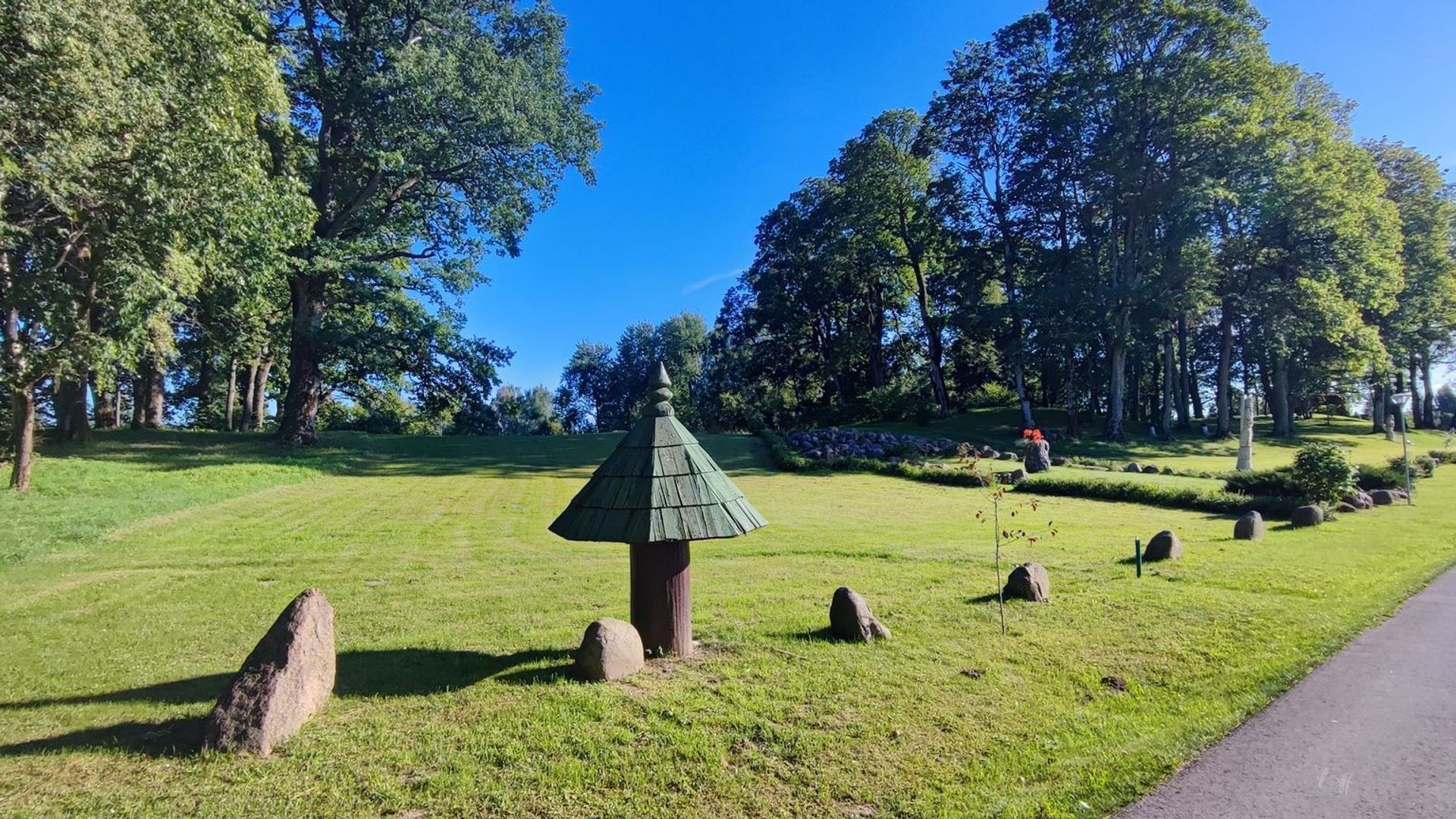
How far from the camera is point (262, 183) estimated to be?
14.8 meters

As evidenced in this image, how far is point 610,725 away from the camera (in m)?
4.70

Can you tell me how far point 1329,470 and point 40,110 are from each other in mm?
25176

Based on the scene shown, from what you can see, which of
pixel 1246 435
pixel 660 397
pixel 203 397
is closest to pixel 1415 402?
pixel 1246 435

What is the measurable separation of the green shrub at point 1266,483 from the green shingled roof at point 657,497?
53.9 feet

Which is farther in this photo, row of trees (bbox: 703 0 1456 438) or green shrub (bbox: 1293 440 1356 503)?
row of trees (bbox: 703 0 1456 438)

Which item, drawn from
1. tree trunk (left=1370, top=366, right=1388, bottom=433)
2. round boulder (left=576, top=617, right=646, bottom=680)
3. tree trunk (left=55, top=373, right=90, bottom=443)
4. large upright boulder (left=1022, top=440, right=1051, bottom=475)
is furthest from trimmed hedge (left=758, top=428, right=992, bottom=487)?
tree trunk (left=1370, top=366, right=1388, bottom=433)

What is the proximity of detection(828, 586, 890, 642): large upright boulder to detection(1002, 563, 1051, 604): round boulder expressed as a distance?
84.4 inches

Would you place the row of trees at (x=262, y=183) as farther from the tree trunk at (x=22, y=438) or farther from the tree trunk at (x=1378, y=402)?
the tree trunk at (x=1378, y=402)

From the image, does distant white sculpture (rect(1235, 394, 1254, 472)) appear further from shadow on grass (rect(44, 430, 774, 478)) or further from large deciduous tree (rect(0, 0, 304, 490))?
large deciduous tree (rect(0, 0, 304, 490))

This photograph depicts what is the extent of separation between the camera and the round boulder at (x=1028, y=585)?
776cm

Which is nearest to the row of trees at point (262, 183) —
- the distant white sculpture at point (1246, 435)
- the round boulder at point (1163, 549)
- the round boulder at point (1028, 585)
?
the round boulder at point (1028, 585)

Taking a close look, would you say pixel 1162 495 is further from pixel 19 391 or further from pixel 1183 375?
pixel 1183 375

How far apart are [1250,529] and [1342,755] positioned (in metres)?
9.21

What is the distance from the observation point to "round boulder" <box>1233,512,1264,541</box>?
11.9 m
